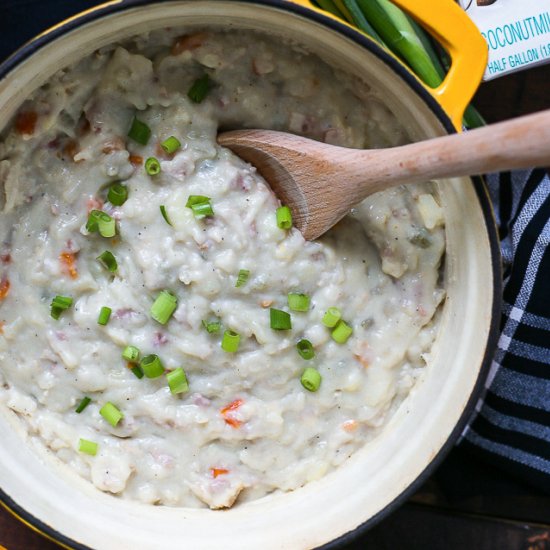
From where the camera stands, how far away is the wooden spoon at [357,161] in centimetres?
120

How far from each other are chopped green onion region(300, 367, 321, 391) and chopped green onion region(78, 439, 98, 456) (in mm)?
428

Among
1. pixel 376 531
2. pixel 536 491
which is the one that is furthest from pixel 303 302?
pixel 536 491

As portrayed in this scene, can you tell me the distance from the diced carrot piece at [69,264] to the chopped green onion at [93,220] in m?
0.06

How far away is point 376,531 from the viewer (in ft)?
6.27

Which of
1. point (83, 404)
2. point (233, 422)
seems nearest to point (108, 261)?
point (83, 404)

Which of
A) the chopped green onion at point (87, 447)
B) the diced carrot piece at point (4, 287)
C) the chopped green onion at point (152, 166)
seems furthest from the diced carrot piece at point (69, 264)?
the chopped green onion at point (87, 447)

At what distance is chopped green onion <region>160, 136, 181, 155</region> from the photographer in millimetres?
1603

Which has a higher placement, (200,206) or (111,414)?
(200,206)

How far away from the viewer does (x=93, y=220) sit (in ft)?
5.28

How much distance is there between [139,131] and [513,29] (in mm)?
793

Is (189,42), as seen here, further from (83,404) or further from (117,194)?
(83,404)

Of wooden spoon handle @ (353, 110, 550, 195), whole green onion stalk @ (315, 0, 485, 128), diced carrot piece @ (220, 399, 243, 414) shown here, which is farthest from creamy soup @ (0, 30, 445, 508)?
wooden spoon handle @ (353, 110, 550, 195)

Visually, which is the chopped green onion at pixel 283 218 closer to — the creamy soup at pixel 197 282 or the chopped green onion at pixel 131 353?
the creamy soup at pixel 197 282

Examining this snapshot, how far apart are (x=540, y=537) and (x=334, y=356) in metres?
0.67
